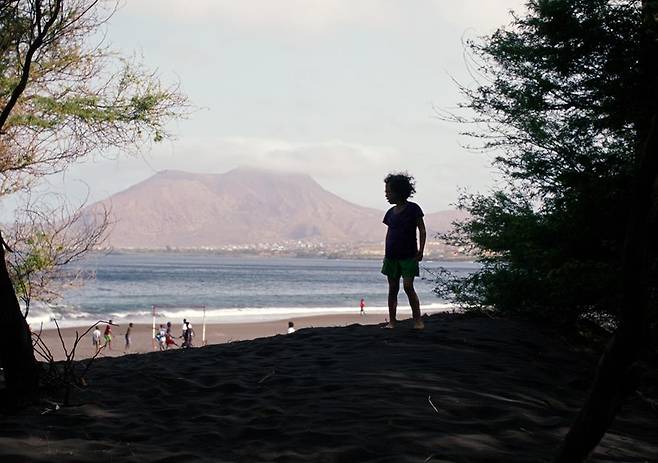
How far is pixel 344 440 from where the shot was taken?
4922mm

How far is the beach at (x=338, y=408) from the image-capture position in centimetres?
479

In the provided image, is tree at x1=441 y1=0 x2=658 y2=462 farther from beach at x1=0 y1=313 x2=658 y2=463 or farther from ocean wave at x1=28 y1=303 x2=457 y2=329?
ocean wave at x1=28 y1=303 x2=457 y2=329

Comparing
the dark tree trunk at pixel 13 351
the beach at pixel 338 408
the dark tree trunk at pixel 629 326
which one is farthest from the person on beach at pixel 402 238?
the dark tree trunk at pixel 629 326

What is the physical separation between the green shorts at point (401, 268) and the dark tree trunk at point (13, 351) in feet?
14.5

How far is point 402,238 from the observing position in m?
9.46

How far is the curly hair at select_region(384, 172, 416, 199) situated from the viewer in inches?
383

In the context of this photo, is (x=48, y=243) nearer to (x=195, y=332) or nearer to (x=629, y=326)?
(x=629, y=326)

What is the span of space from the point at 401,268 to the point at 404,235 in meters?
0.41

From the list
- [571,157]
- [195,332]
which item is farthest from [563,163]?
[195,332]

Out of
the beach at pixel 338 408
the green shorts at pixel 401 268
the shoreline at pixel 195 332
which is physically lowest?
the shoreline at pixel 195 332

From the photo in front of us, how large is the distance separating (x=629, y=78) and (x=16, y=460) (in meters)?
8.08

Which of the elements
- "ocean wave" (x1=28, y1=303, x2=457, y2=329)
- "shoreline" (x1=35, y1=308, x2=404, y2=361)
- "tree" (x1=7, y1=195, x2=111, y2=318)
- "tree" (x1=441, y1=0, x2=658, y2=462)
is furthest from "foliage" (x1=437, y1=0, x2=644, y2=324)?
"ocean wave" (x1=28, y1=303, x2=457, y2=329)

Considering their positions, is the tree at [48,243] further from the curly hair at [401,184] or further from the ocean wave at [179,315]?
the ocean wave at [179,315]

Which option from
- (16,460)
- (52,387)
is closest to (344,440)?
(16,460)
